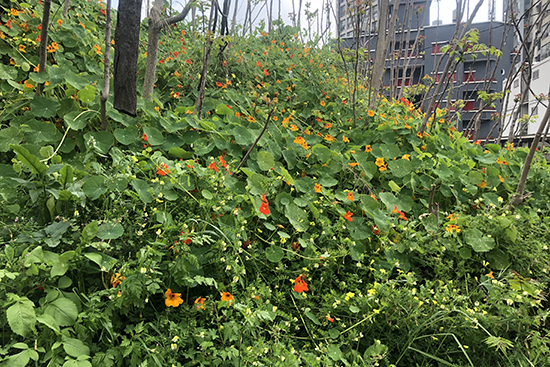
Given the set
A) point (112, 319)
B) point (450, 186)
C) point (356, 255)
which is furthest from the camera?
point (450, 186)

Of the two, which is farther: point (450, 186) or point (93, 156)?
point (450, 186)

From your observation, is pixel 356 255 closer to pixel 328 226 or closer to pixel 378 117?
pixel 328 226

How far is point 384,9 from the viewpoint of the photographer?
3184mm

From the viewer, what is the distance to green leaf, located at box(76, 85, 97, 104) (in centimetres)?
194

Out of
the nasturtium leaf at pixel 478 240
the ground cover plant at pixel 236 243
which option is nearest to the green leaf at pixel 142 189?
the ground cover plant at pixel 236 243

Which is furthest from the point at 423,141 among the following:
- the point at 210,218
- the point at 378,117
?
the point at 210,218

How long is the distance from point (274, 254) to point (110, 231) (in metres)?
0.77

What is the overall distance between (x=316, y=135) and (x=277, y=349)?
2.12 meters

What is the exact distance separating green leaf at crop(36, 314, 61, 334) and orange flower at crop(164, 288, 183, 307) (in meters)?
0.34

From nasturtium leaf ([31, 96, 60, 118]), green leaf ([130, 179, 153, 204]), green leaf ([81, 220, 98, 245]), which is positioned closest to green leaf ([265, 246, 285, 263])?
green leaf ([130, 179, 153, 204])

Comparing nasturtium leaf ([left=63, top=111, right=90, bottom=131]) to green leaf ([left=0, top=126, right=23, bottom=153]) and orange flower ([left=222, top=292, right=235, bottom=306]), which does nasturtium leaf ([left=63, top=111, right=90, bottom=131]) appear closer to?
green leaf ([left=0, top=126, right=23, bottom=153])

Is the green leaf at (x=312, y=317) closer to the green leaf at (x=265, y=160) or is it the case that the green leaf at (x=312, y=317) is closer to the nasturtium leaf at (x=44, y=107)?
the green leaf at (x=265, y=160)

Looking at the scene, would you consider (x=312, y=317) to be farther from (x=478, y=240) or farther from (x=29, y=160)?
(x=29, y=160)

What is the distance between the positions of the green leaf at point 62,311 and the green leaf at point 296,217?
1076 millimetres
